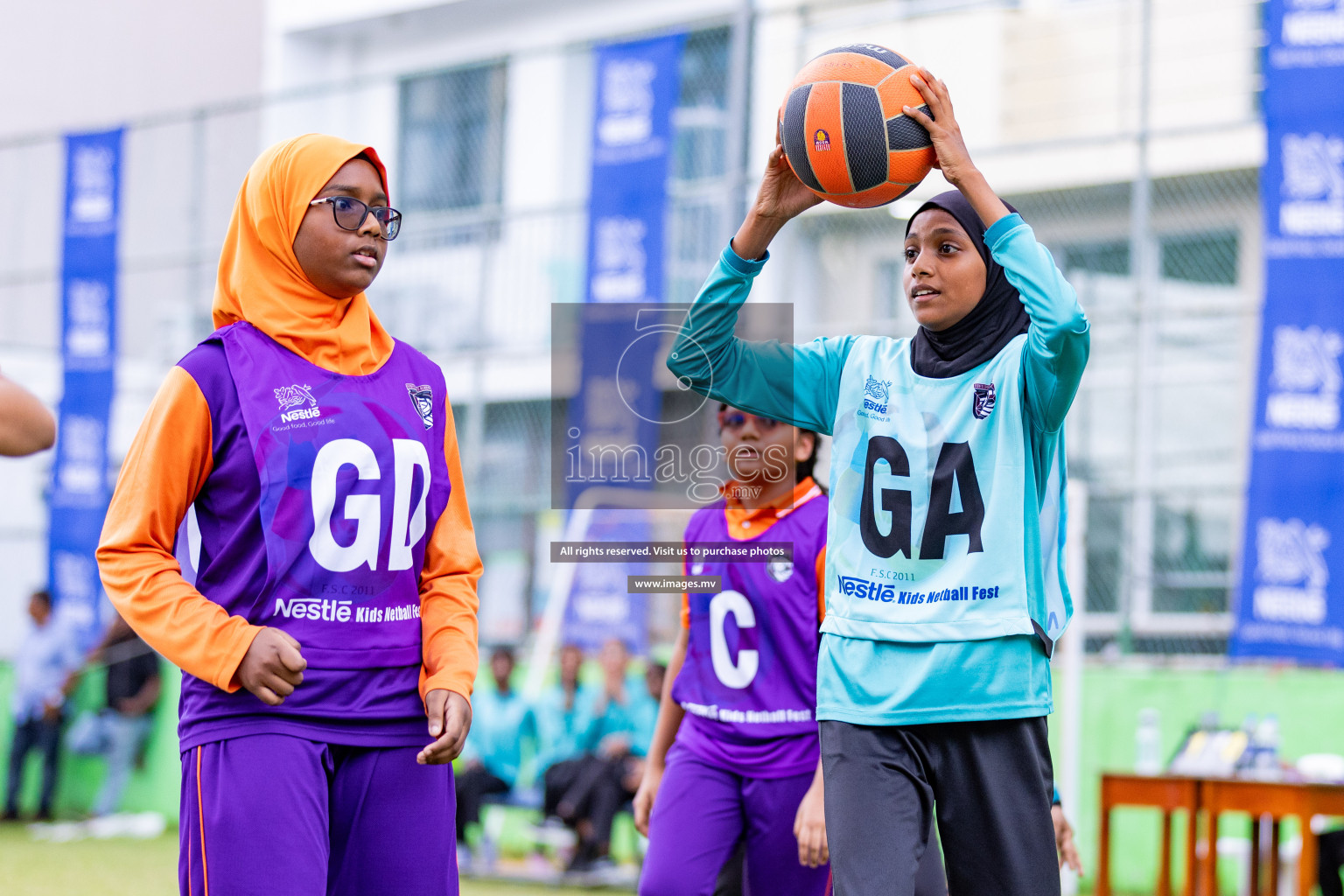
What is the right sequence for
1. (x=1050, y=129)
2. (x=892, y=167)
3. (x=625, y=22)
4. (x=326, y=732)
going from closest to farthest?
(x=326, y=732), (x=892, y=167), (x=1050, y=129), (x=625, y=22)

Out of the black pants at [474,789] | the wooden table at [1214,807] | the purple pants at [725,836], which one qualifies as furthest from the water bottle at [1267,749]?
the black pants at [474,789]

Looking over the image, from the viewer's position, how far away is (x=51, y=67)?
1886 centimetres

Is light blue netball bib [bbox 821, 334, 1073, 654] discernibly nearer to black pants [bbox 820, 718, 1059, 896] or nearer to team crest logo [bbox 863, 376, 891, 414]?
team crest logo [bbox 863, 376, 891, 414]

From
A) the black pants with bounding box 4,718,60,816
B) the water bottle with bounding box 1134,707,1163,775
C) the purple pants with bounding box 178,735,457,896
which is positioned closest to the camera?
the purple pants with bounding box 178,735,457,896

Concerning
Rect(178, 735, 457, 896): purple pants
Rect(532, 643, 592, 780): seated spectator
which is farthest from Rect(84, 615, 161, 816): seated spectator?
Rect(178, 735, 457, 896): purple pants

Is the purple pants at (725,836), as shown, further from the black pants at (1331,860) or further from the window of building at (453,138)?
the window of building at (453,138)

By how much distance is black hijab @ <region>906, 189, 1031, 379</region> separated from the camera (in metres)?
3.06

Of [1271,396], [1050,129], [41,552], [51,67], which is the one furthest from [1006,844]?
[51,67]

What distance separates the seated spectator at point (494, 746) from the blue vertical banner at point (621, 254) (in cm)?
58

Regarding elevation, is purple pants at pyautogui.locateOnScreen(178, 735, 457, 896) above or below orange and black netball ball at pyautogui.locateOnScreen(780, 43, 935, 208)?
below

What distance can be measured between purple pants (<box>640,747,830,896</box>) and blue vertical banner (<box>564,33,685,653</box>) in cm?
544

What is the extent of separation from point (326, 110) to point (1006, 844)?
523 inches

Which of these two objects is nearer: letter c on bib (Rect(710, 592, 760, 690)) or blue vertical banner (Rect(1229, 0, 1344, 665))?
letter c on bib (Rect(710, 592, 760, 690))

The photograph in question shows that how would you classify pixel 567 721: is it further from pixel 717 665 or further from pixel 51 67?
pixel 51 67
